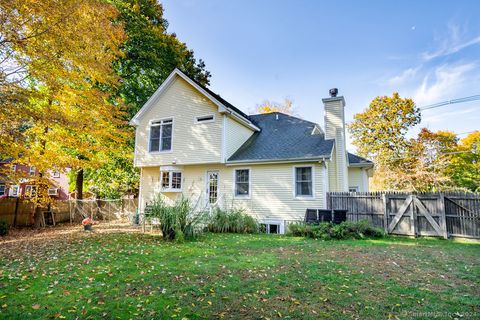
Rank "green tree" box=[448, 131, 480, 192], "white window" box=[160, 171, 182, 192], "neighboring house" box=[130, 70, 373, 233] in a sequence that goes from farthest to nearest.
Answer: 1. "green tree" box=[448, 131, 480, 192]
2. "white window" box=[160, 171, 182, 192]
3. "neighboring house" box=[130, 70, 373, 233]

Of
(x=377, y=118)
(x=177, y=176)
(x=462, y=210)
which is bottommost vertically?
(x=462, y=210)

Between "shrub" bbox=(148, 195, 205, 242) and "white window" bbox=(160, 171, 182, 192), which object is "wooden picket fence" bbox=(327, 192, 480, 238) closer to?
"shrub" bbox=(148, 195, 205, 242)

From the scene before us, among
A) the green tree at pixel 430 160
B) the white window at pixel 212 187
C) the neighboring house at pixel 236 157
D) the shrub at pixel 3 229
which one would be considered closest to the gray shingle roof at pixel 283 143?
the neighboring house at pixel 236 157

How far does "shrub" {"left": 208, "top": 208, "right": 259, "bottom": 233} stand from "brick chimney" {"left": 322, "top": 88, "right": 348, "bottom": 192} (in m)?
→ 4.39

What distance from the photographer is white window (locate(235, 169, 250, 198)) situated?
1263 centimetres

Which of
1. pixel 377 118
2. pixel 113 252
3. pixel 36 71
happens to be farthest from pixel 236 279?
pixel 377 118

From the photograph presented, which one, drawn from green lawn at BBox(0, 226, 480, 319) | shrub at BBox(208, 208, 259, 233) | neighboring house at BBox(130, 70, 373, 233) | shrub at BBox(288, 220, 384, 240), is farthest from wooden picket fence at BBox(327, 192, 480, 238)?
shrub at BBox(208, 208, 259, 233)

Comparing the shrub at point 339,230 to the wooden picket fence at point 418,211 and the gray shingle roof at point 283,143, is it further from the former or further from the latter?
the gray shingle roof at point 283,143

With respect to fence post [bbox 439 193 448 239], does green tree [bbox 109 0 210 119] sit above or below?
above

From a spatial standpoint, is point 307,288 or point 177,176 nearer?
point 307,288

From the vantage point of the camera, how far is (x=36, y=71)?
806cm

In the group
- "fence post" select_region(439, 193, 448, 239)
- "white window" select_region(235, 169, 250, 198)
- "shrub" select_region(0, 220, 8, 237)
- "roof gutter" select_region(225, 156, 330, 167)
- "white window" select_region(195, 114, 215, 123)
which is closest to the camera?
"fence post" select_region(439, 193, 448, 239)

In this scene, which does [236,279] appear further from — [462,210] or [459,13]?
[459,13]

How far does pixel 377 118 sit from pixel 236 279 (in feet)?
85.4
